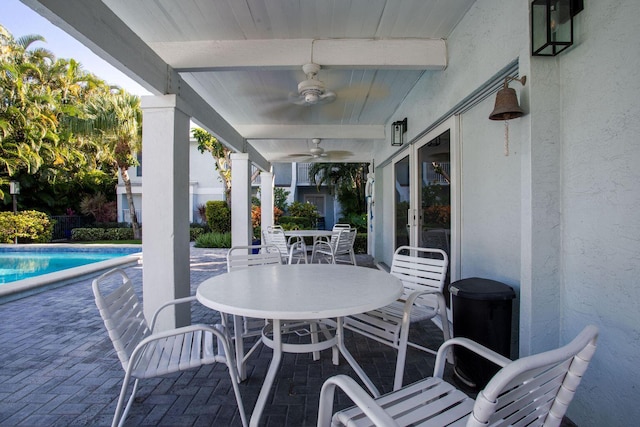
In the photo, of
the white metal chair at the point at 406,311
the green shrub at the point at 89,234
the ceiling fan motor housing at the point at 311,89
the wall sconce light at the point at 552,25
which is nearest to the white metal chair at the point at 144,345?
the white metal chair at the point at 406,311

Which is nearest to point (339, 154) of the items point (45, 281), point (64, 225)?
point (45, 281)

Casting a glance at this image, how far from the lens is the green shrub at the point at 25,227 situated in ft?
36.2

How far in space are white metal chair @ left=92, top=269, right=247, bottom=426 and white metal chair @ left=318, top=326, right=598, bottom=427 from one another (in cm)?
79

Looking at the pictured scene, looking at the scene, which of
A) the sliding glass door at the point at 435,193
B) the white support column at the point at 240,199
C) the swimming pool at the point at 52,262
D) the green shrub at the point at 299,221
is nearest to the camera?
the sliding glass door at the point at 435,193

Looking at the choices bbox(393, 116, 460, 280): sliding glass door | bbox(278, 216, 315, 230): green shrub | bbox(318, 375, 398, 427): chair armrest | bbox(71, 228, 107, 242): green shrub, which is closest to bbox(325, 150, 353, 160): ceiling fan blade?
bbox(278, 216, 315, 230): green shrub

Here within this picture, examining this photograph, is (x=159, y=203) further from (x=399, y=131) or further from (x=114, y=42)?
(x=399, y=131)

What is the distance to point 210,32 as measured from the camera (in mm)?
2691

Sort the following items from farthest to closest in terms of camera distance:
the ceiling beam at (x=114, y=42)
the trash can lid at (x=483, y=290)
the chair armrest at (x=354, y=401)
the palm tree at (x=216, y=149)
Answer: the palm tree at (x=216, y=149) < the trash can lid at (x=483, y=290) < the ceiling beam at (x=114, y=42) < the chair armrest at (x=354, y=401)

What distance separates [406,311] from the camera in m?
1.84

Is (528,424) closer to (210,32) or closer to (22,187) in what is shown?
(210,32)

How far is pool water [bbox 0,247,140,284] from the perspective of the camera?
717 centimetres

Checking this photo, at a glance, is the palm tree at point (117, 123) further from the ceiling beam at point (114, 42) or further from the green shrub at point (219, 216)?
the ceiling beam at point (114, 42)

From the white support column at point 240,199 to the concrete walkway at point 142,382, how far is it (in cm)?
321

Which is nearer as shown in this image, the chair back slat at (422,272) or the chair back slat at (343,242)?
the chair back slat at (422,272)
